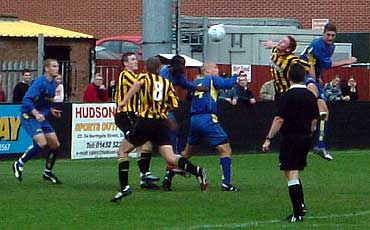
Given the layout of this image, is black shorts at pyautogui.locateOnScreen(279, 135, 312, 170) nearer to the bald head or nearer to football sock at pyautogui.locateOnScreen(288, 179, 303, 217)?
football sock at pyautogui.locateOnScreen(288, 179, 303, 217)

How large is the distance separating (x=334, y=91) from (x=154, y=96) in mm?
15188

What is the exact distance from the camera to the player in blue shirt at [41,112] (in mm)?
19281

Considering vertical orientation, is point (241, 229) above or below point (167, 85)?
below

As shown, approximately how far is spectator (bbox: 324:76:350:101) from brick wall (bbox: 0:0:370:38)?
44.7 ft

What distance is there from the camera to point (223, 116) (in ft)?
91.5

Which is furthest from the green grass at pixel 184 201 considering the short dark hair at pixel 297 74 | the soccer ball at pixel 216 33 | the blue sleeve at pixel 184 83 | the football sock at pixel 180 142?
the soccer ball at pixel 216 33

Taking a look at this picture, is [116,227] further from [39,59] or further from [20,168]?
[39,59]

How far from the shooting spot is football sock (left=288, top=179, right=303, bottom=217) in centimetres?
1449

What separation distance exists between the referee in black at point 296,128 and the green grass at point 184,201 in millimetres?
410

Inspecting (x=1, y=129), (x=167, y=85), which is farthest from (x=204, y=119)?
(x=1, y=129)

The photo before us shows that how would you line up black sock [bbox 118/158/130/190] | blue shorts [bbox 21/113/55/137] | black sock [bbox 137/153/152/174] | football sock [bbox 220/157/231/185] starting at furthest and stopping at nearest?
1. blue shorts [bbox 21/113/55/137]
2. black sock [bbox 137/153/152/174]
3. football sock [bbox 220/157/231/185]
4. black sock [bbox 118/158/130/190]

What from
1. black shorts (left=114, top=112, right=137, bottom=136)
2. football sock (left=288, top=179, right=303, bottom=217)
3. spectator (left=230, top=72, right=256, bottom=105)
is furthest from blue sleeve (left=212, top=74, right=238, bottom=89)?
spectator (left=230, top=72, right=256, bottom=105)

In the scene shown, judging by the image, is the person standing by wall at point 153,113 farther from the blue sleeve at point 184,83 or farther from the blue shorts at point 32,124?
the blue shorts at point 32,124

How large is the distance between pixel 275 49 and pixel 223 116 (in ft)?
31.4
